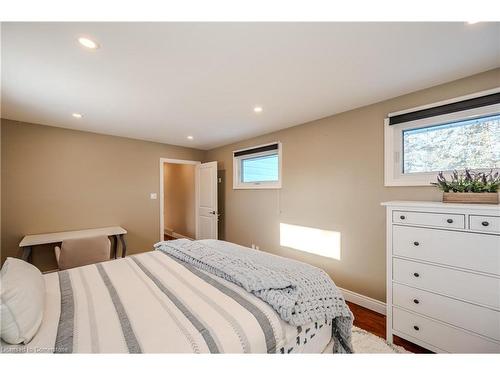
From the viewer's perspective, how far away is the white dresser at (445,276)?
51.8 inches

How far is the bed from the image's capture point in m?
0.83

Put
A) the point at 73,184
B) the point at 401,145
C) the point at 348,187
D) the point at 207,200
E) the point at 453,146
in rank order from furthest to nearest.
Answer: the point at 207,200 < the point at 73,184 < the point at 348,187 < the point at 401,145 < the point at 453,146

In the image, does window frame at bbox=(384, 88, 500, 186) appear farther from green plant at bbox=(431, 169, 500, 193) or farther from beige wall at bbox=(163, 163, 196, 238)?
beige wall at bbox=(163, 163, 196, 238)

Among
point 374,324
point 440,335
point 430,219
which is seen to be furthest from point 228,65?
point 374,324

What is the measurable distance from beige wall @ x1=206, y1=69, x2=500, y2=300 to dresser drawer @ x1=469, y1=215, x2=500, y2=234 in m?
0.57

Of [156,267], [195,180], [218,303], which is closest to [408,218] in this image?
[218,303]

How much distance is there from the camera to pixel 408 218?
1.63m

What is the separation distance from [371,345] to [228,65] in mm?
2550

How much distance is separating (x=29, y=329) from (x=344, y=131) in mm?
2950

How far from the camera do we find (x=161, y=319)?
97cm

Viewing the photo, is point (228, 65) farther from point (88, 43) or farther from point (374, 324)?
point (374, 324)
